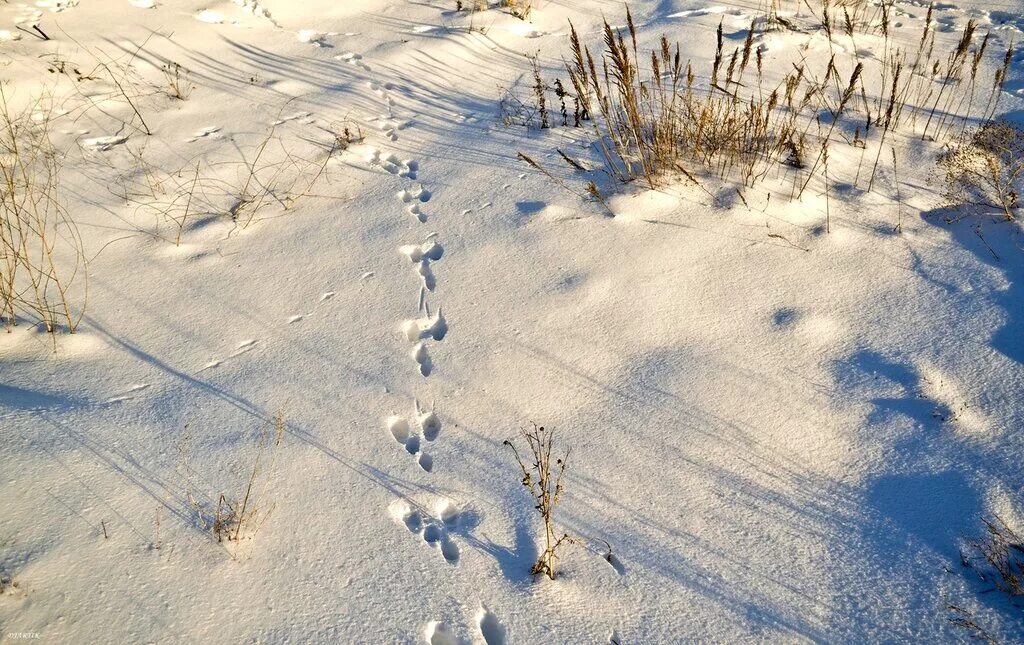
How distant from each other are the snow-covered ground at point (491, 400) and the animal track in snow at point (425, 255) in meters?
0.01

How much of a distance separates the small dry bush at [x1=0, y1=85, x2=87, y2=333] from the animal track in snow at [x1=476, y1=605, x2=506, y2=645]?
6.44ft

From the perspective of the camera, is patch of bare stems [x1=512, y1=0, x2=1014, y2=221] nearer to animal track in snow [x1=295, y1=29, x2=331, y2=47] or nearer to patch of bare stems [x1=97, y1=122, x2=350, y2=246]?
patch of bare stems [x1=97, y1=122, x2=350, y2=246]

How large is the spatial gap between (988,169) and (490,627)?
3000mm

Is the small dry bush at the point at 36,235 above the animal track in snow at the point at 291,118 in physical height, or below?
below

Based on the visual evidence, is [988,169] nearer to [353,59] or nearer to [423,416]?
[423,416]

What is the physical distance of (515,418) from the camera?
2.20 meters

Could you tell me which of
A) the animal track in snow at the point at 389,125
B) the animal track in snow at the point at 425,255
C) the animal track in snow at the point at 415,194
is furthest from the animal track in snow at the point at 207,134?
the animal track in snow at the point at 425,255

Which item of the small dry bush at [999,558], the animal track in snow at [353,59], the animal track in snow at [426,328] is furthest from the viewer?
the animal track in snow at [353,59]

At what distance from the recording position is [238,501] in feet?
6.30

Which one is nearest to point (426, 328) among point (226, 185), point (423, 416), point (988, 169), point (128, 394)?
point (423, 416)

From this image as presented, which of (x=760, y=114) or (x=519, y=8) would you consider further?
(x=519, y=8)

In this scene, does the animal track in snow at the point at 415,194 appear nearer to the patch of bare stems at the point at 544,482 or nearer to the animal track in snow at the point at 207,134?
the animal track in snow at the point at 207,134

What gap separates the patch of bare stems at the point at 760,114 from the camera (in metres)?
3.06

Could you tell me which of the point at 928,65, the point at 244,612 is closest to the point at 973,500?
the point at 244,612
